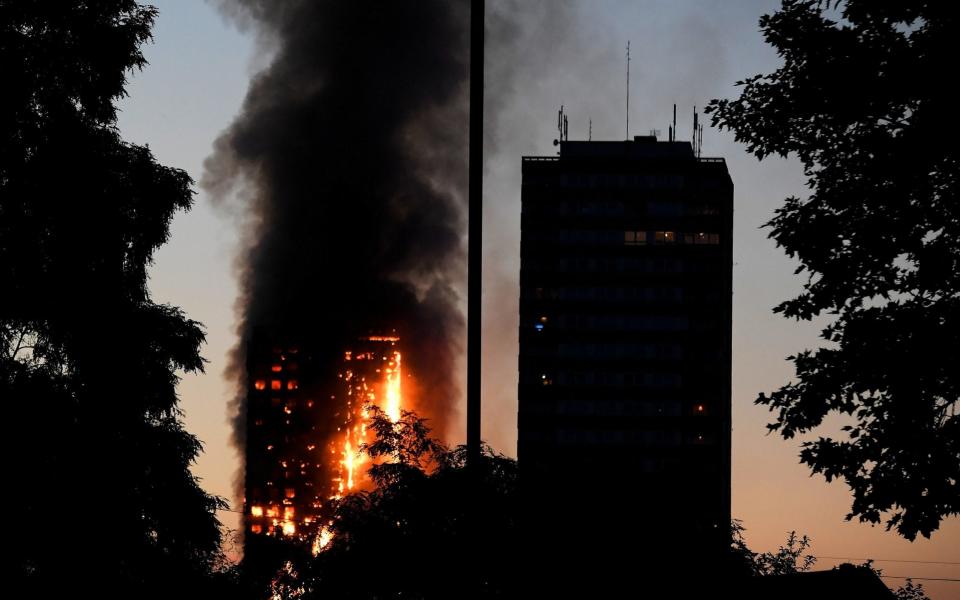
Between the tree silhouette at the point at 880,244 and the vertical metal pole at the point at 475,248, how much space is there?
3.80m

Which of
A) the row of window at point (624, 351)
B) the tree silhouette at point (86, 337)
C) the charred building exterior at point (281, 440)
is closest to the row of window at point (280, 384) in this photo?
the charred building exterior at point (281, 440)

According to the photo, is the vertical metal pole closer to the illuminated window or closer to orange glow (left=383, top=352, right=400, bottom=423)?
orange glow (left=383, top=352, right=400, bottom=423)

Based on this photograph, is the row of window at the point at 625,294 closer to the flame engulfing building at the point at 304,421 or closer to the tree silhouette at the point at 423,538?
the flame engulfing building at the point at 304,421

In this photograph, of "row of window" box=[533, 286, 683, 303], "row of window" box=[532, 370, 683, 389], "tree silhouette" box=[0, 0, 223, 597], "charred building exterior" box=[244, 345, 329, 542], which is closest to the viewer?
"tree silhouette" box=[0, 0, 223, 597]

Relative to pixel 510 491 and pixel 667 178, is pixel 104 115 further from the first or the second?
pixel 667 178

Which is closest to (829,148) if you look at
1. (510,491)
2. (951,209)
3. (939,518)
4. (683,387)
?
(951,209)

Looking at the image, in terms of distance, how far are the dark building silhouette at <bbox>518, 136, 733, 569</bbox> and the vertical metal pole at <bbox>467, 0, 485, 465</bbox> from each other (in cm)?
13192

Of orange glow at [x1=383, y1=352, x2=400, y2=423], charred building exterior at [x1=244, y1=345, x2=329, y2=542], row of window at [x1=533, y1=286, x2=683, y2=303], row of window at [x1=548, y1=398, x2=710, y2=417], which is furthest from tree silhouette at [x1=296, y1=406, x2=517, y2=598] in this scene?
row of window at [x1=533, y1=286, x2=683, y2=303]

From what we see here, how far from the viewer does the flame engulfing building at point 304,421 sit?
452ft

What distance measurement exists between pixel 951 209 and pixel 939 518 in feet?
12.3

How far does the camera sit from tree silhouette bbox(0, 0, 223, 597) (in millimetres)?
17172

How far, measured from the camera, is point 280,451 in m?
151

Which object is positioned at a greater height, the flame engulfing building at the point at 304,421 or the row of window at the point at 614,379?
the row of window at the point at 614,379

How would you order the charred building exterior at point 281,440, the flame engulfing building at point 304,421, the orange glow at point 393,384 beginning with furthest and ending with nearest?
1. the charred building exterior at point 281,440
2. the flame engulfing building at point 304,421
3. the orange glow at point 393,384
